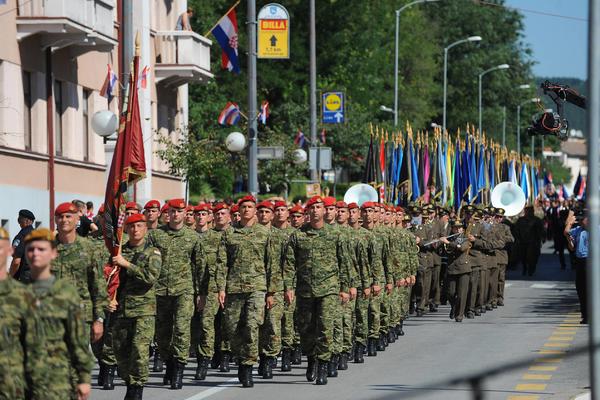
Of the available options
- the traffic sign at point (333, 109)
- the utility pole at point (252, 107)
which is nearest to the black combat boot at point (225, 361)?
the utility pole at point (252, 107)

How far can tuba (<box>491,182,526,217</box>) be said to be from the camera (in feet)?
112

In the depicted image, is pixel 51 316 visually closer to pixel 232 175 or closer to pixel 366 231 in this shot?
pixel 366 231

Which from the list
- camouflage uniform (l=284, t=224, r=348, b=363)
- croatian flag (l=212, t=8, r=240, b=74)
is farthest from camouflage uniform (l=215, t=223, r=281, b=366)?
croatian flag (l=212, t=8, r=240, b=74)

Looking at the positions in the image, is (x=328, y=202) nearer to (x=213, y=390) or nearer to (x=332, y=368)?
(x=332, y=368)

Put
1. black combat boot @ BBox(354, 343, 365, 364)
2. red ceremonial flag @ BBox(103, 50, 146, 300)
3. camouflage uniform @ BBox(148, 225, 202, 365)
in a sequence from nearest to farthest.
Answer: red ceremonial flag @ BBox(103, 50, 146, 300) < camouflage uniform @ BBox(148, 225, 202, 365) < black combat boot @ BBox(354, 343, 365, 364)

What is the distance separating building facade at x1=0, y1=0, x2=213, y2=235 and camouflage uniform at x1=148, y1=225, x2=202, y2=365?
461 inches

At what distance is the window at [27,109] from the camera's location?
32.6 meters

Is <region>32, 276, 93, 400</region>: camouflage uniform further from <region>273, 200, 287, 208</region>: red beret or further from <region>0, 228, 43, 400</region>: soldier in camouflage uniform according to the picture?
<region>273, 200, 287, 208</region>: red beret

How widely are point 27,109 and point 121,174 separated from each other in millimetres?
17129

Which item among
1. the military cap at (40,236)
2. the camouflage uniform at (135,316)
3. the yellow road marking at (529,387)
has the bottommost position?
the yellow road marking at (529,387)

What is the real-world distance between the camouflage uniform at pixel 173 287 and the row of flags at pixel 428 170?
67.9 feet

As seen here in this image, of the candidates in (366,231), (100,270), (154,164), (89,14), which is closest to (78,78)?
(89,14)

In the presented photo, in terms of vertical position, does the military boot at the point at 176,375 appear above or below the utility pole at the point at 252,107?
below

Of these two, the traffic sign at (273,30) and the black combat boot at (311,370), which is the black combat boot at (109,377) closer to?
the black combat boot at (311,370)
